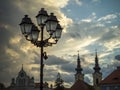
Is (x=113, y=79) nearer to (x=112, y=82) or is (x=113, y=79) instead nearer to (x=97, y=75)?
(x=112, y=82)

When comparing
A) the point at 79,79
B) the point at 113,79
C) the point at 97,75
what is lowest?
the point at 113,79

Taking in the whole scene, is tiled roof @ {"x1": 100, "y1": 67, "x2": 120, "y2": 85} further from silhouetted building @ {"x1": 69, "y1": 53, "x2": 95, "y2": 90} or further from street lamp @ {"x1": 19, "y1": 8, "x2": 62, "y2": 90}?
street lamp @ {"x1": 19, "y1": 8, "x2": 62, "y2": 90}

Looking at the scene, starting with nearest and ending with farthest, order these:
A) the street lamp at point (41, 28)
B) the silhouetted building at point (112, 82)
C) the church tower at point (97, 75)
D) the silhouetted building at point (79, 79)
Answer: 1. the street lamp at point (41, 28)
2. the silhouetted building at point (112, 82)
3. the silhouetted building at point (79, 79)
4. the church tower at point (97, 75)

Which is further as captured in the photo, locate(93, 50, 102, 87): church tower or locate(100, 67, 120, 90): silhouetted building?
locate(93, 50, 102, 87): church tower

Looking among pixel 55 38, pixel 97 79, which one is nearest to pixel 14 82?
pixel 97 79

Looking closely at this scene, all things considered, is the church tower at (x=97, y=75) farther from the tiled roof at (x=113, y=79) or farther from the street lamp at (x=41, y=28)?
the street lamp at (x=41, y=28)

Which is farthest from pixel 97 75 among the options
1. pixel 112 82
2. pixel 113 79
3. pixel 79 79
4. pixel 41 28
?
pixel 41 28

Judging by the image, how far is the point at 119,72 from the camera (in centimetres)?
7606

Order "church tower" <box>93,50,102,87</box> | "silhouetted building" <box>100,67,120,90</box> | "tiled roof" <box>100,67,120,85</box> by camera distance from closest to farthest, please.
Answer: "silhouetted building" <box>100,67,120,90</box>, "tiled roof" <box>100,67,120,85</box>, "church tower" <box>93,50,102,87</box>

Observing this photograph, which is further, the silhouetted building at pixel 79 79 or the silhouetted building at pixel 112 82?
the silhouetted building at pixel 79 79

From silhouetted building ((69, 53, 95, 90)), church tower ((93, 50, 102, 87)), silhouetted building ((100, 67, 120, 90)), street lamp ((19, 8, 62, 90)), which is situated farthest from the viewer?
church tower ((93, 50, 102, 87))

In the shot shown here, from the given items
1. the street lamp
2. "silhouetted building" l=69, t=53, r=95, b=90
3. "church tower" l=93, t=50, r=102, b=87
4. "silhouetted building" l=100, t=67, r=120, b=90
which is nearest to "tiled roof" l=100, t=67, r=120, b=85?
"silhouetted building" l=100, t=67, r=120, b=90

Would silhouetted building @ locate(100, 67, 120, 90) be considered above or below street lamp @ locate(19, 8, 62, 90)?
below

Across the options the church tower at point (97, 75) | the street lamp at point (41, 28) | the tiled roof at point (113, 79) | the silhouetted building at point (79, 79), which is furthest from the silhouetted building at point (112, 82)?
the street lamp at point (41, 28)
